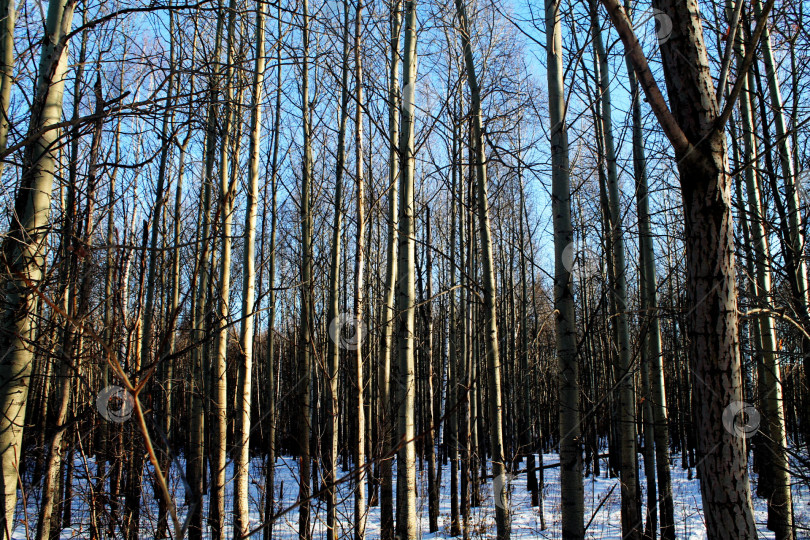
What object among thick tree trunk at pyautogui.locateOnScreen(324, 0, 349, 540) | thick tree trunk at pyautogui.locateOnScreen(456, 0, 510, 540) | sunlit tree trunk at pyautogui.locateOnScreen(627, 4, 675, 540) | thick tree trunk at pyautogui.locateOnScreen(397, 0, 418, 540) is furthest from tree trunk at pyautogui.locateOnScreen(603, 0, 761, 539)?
sunlit tree trunk at pyautogui.locateOnScreen(627, 4, 675, 540)

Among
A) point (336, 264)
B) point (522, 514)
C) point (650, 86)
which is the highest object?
point (336, 264)

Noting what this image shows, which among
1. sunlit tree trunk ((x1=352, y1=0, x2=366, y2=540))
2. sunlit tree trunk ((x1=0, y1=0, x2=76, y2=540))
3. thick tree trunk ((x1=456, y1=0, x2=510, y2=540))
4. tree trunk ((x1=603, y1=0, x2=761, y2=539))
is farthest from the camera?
thick tree trunk ((x1=456, y1=0, x2=510, y2=540))

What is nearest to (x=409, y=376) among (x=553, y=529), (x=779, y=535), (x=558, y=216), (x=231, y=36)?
(x=558, y=216)

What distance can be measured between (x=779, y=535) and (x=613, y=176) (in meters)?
3.75

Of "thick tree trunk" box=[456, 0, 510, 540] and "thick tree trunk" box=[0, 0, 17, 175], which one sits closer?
"thick tree trunk" box=[0, 0, 17, 175]

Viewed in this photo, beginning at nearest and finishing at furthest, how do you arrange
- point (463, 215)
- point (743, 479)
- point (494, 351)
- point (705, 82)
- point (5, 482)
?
point (743, 479), point (705, 82), point (5, 482), point (494, 351), point (463, 215)

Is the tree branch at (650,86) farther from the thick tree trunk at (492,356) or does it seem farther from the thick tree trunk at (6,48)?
the thick tree trunk at (6,48)

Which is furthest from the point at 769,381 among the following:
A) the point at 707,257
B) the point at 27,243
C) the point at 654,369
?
the point at 27,243

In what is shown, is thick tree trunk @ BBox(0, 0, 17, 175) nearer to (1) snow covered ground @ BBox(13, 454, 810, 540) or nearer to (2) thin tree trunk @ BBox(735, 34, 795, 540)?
(1) snow covered ground @ BBox(13, 454, 810, 540)

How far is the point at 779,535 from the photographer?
4.66 meters

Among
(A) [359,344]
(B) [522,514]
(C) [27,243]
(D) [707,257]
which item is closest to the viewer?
(D) [707,257]

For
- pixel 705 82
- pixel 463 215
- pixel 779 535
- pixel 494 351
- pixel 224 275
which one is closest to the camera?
pixel 705 82

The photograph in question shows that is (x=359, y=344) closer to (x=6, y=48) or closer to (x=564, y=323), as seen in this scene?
(x=564, y=323)

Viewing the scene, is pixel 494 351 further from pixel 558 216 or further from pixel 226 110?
pixel 226 110
